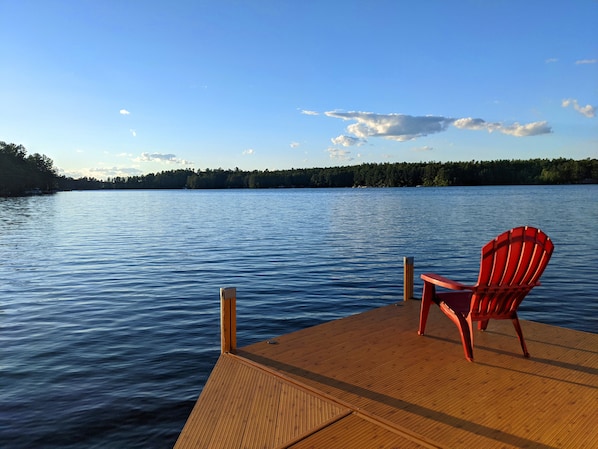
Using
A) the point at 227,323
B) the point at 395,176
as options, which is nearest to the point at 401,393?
the point at 227,323

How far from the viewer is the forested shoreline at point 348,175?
9600 centimetres

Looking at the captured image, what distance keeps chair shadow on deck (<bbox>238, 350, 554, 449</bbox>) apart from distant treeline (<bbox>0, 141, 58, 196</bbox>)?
95724 millimetres

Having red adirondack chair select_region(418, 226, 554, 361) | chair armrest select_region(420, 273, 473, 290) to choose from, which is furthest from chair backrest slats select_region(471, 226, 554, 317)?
chair armrest select_region(420, 273, 473, 290)

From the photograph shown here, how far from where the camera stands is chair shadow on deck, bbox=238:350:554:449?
3.03m

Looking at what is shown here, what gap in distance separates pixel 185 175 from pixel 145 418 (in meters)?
182

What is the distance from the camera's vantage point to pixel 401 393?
3793 millimetres

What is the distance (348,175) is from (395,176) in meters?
16.2

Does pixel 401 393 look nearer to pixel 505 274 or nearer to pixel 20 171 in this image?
pixel 505 274

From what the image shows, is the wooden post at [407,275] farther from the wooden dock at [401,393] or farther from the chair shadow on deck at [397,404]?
the chair shadow on deck at [397,404]

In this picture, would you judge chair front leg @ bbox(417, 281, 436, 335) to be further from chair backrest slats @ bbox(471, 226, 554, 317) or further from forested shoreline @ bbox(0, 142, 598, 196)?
forested shoreline @ bbox(0, 142, 598, 196)

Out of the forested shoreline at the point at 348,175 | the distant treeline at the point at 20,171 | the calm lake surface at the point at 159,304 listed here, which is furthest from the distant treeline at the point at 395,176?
the calm lake surface at the point at 159,304

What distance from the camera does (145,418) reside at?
15.8 feet

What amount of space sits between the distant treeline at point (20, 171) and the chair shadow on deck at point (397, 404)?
314 feet

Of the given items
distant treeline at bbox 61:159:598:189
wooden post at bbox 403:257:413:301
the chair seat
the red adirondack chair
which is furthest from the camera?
distant treeline at bbox 61:159:598:189
